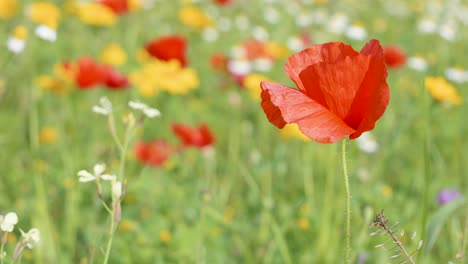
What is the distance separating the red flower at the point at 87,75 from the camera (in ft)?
5.54

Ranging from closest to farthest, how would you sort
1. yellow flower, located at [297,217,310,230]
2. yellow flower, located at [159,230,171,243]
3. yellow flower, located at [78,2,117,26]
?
1. yellow flower, located at [159,230,171,243]
2. yellow flower, located at [297,217,310,230]
3. yellow flower, located at [78,2,117,26]

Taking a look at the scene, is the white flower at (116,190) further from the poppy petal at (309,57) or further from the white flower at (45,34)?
the white flower at (45,34)

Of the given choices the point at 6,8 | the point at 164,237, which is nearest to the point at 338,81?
the point at 164,237

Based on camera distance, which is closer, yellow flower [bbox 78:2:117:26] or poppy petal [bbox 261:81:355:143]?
poppy petal [bbox 261:81:355:143]

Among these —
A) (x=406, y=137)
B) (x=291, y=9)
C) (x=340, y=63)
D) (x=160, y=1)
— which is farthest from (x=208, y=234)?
(x=160, y=1)

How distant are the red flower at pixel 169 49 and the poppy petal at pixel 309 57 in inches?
56.7

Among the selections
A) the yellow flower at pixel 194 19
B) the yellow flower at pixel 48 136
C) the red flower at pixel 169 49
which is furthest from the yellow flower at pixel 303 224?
the yellow flower at pixel 194 19

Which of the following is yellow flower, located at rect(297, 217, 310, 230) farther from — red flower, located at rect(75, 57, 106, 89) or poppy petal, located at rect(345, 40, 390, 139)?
poppy petal, located at rect(345, 40, 390, 139)

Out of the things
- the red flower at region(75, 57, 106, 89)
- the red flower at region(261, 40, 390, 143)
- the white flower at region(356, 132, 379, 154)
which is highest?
the red flower at region(75, 57, 106, 89)

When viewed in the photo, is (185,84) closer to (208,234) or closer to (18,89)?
(208,234)

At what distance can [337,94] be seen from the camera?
0.68 meters

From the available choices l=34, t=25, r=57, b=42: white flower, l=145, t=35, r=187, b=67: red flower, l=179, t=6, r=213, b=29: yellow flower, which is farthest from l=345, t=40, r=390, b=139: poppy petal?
l=179, t=6, r=213, b=29: yellow flower

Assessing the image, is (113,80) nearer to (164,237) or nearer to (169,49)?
(169,49)

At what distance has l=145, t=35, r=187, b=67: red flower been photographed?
2.13m
